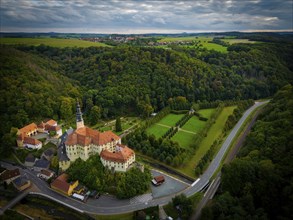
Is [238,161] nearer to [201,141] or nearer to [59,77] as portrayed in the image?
[201,141]

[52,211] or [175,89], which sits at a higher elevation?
[175,89]

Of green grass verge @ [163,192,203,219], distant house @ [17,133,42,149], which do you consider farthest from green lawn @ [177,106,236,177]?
distant house @ [17,133,42,149]

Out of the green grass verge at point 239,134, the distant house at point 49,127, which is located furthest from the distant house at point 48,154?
the green grass verge at point 239,134

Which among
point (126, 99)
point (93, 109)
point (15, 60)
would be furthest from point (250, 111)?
point (15, 60)

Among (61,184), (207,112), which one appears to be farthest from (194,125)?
(61,184)

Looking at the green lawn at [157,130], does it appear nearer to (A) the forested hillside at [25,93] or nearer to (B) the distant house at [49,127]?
(B) the distant house at [49,127]

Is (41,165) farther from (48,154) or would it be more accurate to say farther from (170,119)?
(170,119)
